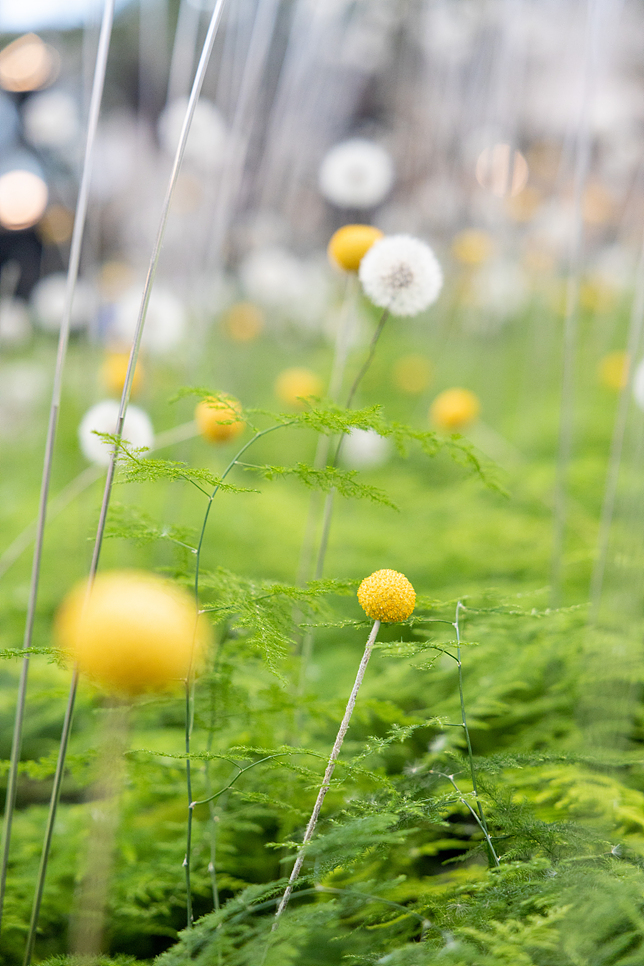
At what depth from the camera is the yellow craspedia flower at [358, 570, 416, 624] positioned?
1.40 ft

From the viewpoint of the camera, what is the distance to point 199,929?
397mm

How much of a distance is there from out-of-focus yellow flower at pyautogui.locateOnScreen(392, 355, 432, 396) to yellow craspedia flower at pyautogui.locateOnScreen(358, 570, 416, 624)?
75.0 inches

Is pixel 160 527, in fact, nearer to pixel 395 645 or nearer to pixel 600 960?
pixel 395 645

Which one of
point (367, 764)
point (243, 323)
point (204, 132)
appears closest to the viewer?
point (367, 764)

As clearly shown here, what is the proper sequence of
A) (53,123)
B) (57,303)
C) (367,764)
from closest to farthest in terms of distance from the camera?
1. (367,764)
2. (53,123)
3. (57,303)

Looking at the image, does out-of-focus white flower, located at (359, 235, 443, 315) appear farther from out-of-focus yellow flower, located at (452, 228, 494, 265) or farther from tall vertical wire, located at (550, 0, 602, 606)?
out-of-focus yellow flower, located at (452, 228, 494, 265)

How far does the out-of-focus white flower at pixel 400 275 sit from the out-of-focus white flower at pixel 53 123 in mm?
1684

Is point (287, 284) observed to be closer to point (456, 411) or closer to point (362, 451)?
point (362, 451)

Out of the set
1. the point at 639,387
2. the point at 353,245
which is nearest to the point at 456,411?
the point at 639,387

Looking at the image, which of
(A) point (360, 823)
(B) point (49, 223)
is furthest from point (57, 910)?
(B) point (49, 223)

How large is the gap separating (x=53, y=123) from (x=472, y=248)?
4.82ft

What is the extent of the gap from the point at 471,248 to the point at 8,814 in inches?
95.6

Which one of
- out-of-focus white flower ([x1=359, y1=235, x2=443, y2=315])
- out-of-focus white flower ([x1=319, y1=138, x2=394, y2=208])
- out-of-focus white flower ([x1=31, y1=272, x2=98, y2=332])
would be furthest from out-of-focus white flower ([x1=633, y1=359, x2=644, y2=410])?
out-of-focus white flower ([x1=31, y1=272, x2=98, y2=332])

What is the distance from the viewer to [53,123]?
1886 millimetres
